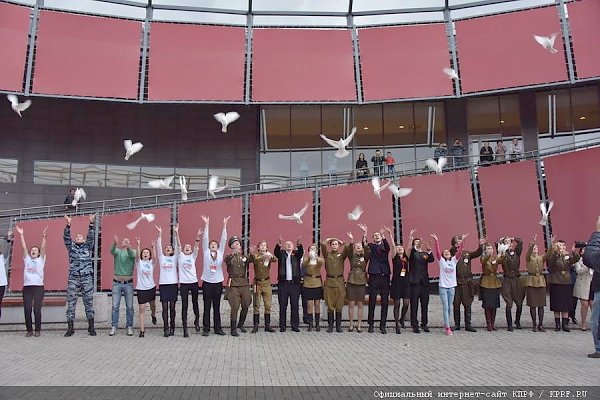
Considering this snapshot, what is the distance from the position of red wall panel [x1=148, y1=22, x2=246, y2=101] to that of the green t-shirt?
10391 mm

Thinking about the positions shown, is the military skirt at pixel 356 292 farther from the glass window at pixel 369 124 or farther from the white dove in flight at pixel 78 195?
the white dove in flight at pixel 78 195

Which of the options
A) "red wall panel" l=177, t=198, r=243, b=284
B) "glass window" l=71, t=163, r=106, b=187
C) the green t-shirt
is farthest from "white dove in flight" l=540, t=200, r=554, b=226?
"glass window" l=71, t=163, r=106, b=187

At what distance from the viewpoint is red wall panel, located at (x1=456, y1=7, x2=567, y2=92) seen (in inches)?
789

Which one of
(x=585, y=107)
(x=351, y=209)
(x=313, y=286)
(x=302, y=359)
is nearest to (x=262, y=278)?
(x=313, y=286)

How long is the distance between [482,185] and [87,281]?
12620mm

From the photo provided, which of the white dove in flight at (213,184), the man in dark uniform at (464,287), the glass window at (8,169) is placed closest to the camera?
the man in dark uniform at (464,287)

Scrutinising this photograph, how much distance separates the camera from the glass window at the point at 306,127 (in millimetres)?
23406

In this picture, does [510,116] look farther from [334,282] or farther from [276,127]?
[334,282]

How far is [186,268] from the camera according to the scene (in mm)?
11281

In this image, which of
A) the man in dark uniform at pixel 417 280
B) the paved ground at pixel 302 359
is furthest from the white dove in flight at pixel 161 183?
the man in dark uniform at pixel 417 280

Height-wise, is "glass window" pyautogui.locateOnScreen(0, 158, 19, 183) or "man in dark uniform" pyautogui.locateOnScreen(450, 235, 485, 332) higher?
"glass window" pyautogui.locateOnScreen(0, 158, 19, 183)

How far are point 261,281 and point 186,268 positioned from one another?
1678 millimetres

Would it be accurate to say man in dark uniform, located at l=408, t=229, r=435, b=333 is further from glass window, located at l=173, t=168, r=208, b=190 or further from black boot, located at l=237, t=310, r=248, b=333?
glass window, located at l=173, t=168, r=208, b=190

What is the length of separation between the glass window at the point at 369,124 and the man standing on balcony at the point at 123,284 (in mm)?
13938
